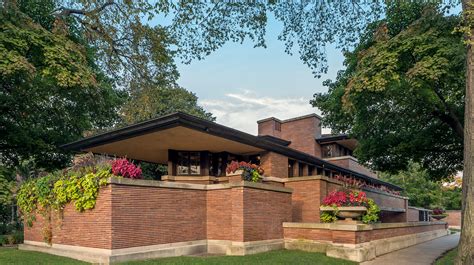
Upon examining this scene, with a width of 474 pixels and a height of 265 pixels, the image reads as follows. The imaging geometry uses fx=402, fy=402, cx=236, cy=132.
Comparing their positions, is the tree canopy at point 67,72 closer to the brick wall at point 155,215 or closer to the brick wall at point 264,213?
the brick wall at point 155,215

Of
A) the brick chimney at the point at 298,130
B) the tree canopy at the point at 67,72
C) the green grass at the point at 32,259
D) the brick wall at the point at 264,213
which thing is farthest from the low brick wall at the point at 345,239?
the brick chimney at the point at 298,130

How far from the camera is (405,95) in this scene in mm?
15477

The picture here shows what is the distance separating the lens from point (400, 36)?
14.0m

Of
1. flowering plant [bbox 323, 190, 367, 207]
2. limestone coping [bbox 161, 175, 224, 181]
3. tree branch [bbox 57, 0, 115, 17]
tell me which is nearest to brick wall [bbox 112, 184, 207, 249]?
limestone coping [bbox 161, 175, 224, 181]

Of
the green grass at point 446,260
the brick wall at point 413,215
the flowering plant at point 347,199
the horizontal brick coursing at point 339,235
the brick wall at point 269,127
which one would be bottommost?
the brick wall at point 413,215

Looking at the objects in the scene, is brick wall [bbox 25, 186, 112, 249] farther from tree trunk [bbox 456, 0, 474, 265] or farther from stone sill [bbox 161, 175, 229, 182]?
tree trunk [bbox 456, 0, 474, 265]

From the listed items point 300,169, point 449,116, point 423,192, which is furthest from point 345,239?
point 423,192

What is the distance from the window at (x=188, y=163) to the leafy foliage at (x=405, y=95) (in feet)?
20.5

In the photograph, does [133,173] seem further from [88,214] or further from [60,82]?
[60,82]

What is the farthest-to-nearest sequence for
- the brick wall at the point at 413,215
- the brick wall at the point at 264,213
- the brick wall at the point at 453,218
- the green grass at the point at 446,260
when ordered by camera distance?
the brick wall at the point at 453,218, the brick wall at the point at 413,215, the brick wall at the point at 264,213, the green grass at the point at 446,260

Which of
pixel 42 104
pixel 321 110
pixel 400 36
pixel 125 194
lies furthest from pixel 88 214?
pixel 321 110

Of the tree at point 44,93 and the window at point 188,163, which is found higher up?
the tree at point 44,93

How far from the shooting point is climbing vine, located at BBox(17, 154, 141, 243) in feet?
34.1

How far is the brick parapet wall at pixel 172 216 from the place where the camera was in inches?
400
